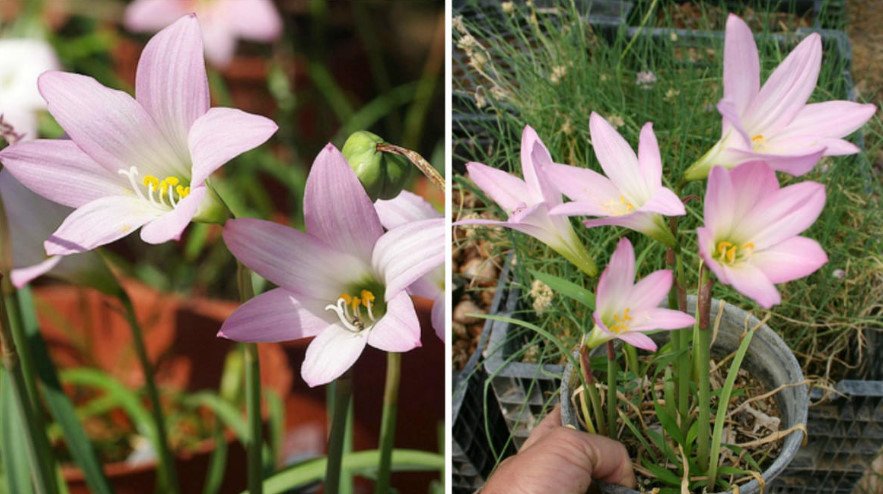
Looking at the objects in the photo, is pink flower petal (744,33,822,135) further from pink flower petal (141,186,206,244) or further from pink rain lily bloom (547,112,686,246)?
pink flower petal (141,186,206,244)

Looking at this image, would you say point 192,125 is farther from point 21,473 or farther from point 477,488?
point 477,488

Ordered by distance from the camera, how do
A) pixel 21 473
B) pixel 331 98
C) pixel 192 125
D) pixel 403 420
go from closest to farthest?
pixel 192 125, pixel 21 473, pixel 403 420, pixel 331 98

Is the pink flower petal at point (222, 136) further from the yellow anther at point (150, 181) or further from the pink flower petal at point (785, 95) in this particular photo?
the pink flower petal at point (785, 95)

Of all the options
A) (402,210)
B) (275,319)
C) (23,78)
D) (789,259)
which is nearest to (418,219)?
(402,210)

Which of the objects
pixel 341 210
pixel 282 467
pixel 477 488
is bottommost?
pixel 477 488

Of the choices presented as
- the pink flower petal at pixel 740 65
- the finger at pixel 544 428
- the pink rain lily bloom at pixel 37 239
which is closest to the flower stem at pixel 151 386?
the pink rain lily bloom at pixel 37 239

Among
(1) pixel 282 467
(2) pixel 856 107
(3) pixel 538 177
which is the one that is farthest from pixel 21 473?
(2) pixel 856 107
